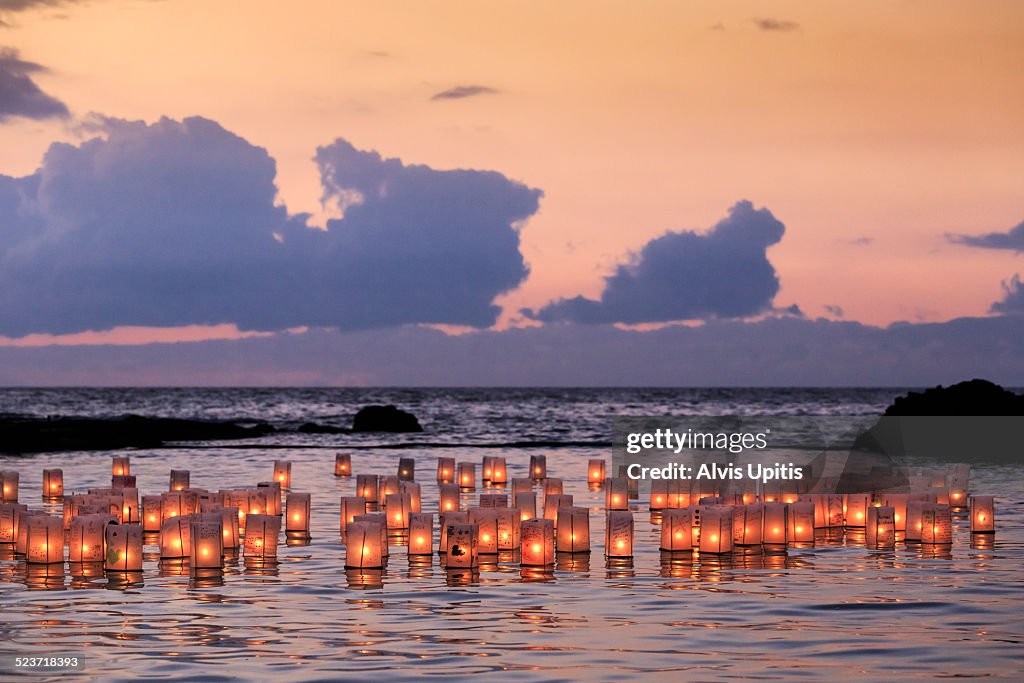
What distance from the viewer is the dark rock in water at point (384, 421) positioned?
2112 inches

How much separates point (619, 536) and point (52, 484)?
1257 centimetres

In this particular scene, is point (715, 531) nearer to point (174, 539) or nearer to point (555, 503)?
point (555, 503)

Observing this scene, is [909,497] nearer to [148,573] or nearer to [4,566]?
[148,573]

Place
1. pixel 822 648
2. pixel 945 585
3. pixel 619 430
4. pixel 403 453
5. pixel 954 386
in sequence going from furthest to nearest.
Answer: pixel 619 430 < pixel 954 386 < pixel 403 453 < pixel 945 585 < pixel 822 648

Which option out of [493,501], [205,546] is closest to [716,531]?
[493,501]

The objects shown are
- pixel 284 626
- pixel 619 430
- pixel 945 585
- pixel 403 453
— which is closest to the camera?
pixel 284 626

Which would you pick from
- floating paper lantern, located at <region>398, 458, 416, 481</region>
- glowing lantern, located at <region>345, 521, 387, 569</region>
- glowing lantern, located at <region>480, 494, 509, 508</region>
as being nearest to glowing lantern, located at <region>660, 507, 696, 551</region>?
glowing lantern, located at <region>480, 494, 509, 508</region>

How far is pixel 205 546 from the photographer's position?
574 inches

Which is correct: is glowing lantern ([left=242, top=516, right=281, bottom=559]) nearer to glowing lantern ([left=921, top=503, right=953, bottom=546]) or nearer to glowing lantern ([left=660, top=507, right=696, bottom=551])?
glowing lantern ([left=660, top=507, right=696, bottom=551])

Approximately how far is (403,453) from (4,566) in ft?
83.1

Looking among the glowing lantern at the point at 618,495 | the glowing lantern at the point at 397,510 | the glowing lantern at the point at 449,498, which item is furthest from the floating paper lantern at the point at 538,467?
the glowing lantern at the point at 397,510

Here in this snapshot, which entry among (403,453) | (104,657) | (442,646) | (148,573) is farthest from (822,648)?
(403,453)

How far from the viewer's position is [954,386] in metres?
44.1

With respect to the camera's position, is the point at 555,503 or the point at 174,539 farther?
the point at 555,503
